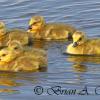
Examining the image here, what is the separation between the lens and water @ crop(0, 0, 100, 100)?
9.41m

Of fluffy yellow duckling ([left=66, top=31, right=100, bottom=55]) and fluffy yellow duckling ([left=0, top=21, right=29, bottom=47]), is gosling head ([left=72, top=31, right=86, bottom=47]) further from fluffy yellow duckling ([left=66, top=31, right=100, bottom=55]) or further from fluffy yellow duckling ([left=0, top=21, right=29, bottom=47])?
fluffy yellow duckling ([left=0, top=21, right=29, bottom=47])

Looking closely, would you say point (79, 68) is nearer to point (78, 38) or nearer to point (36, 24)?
point (78, 38)

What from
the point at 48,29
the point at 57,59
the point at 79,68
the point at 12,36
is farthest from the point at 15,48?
the point at 48,29

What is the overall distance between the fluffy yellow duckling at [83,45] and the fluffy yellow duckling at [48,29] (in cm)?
92

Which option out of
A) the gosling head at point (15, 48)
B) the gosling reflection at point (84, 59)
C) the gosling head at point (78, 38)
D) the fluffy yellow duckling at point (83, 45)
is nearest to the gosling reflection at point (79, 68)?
the gosling reflection at point (84, 59)

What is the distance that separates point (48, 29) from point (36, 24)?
32 cm

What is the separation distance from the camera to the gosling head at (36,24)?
12622 mm

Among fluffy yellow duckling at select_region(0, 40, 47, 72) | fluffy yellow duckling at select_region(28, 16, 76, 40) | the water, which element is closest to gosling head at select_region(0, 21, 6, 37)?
fluffy yellow duckling at select_region(28, 16, 76, 40)

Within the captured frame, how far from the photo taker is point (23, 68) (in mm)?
10297

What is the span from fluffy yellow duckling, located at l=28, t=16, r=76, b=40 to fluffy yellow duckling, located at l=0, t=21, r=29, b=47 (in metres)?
0.52

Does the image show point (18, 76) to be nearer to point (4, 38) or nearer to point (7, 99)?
point (7, 99)

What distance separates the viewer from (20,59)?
33.9 ft

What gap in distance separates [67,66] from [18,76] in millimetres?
875

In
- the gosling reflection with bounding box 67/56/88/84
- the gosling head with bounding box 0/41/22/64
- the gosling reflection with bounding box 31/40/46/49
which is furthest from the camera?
the gosling reflection with bounding box 31/40/46/49
